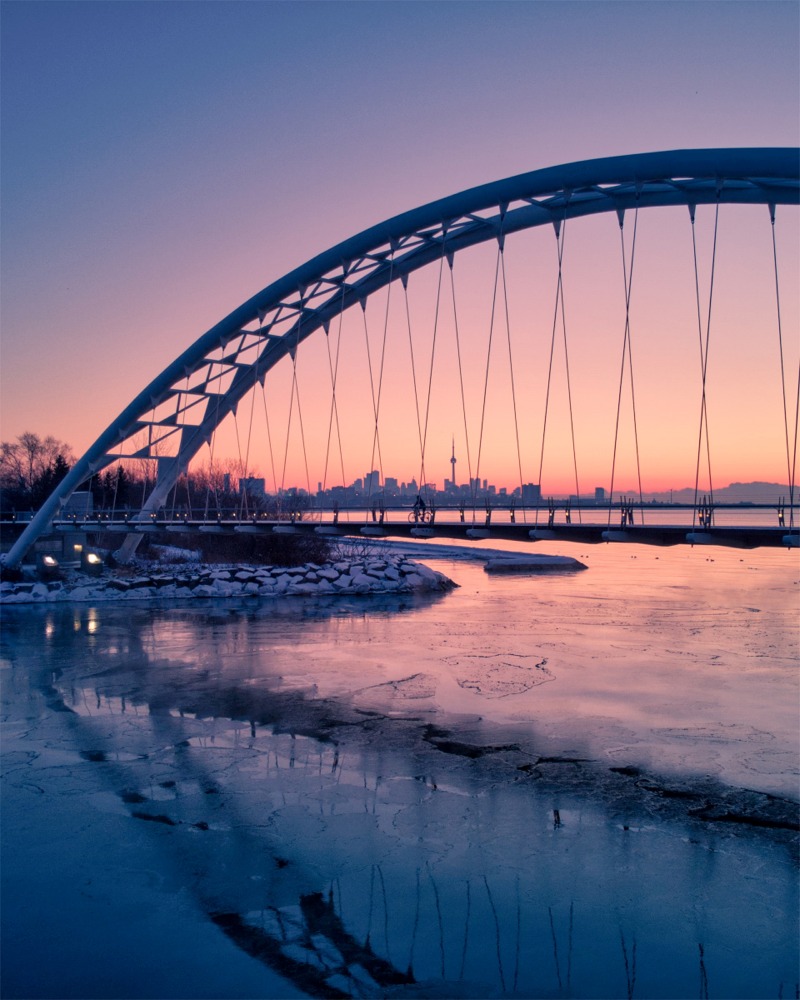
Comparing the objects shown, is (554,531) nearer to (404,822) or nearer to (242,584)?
(404,822)

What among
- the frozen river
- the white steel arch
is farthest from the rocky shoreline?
the frozen river

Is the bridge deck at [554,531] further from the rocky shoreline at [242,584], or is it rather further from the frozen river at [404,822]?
the rocky shoreline at [242,584]

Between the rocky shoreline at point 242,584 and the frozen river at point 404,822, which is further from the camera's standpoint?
the rocky shoreline at point 242,584

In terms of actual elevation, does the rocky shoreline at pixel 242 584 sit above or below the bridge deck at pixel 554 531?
below

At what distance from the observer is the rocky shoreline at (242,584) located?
31875mm

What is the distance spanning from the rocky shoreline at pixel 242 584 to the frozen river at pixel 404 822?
44.4 feet

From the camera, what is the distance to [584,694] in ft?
47.4

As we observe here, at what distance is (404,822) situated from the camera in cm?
896

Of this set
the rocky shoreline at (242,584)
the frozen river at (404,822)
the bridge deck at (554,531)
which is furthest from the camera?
the rocky shoreline at (242,584)

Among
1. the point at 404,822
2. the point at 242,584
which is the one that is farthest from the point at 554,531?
the point at 242,584

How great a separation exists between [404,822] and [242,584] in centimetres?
2492

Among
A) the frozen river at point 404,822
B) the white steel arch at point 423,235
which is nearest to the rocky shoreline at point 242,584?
the white steel arch at point 423,235

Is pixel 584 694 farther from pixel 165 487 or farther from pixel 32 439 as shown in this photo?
pixel 32 439

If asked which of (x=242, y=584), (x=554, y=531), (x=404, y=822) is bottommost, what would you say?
(x=404, y=822)
